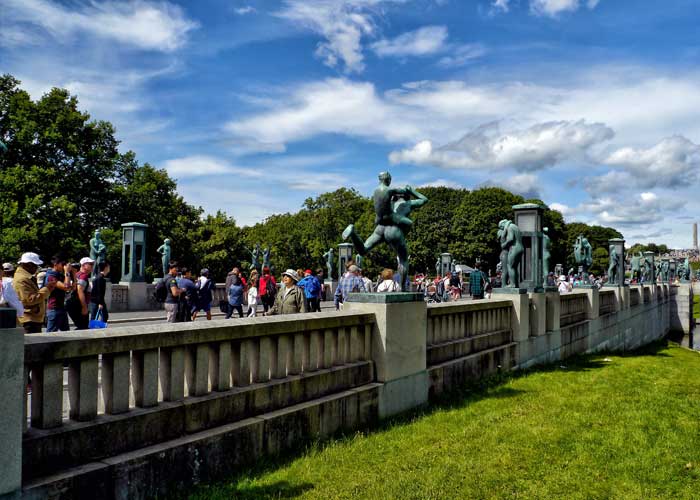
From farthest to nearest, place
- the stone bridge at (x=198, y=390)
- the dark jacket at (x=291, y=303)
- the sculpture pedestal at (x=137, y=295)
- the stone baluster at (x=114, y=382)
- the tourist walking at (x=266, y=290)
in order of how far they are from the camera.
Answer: the sculpture pedestal at (x=137, y=295)
the tourist walking at (x=266, y=290)
the dark jacket at (x=291, y=303)
the stone baluster at (x=114, y=382)
the stone bridge at (x=198, y=390)

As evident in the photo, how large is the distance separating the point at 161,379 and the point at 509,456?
3511mm

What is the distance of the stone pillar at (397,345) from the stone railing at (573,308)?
941cm

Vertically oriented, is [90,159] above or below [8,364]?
above

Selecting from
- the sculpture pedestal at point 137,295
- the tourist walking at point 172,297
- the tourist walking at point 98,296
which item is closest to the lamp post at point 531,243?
the tourist walking at point 172,297

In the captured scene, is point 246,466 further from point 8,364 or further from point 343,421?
point 8,364

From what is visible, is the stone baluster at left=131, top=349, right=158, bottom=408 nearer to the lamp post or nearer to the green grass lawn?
the green grass lawn

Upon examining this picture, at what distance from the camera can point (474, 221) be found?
230ft

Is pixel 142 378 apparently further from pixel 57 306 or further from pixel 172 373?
pixel 57 306

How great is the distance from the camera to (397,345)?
7.68 meters

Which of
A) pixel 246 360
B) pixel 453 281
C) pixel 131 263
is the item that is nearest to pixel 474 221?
pixel 453 281

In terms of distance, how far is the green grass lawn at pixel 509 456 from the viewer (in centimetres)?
505

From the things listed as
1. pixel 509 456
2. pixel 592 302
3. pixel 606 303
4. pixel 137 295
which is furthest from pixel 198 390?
pixel 606 303

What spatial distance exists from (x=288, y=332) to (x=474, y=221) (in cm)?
6585

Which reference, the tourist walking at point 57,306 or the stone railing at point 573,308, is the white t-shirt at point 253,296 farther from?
the stone railing at point 573,308
